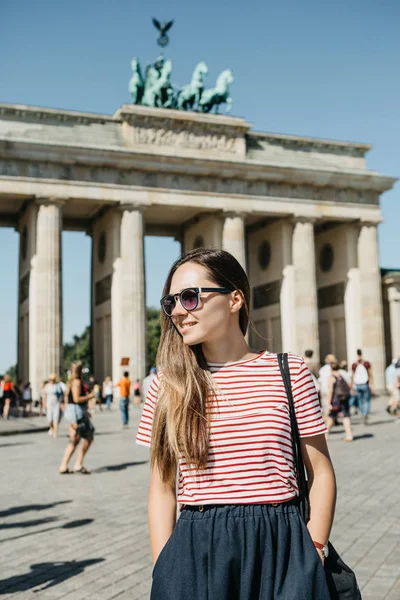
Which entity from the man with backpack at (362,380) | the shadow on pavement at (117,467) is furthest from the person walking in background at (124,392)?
the shadow on pavement at (117,467)

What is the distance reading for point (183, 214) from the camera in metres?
49.2

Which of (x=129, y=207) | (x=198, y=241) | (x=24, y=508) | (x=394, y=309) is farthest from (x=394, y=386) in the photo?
(x=394, y=309)

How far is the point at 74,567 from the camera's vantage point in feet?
21.9

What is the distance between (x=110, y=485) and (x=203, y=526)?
921cm

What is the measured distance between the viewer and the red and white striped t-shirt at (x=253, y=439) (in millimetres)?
2672

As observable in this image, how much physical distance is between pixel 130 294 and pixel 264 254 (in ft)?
39.5

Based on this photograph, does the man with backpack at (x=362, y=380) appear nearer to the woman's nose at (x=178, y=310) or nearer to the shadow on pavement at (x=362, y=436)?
the shadow on pavement at (x=362, y=436)

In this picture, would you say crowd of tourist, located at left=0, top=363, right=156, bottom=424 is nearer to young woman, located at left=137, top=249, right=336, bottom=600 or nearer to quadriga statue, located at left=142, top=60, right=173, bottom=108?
young woman, located at left=137, top=249, right=336, bottom=600

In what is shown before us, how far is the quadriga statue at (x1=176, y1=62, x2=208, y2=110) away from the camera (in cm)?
4788

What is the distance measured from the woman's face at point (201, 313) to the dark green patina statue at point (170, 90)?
45437 mm

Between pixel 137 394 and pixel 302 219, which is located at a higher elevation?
pixel 302 219

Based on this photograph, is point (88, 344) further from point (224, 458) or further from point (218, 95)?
Result: point (224, 458)

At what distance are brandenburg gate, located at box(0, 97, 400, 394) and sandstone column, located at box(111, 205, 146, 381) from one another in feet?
0.22

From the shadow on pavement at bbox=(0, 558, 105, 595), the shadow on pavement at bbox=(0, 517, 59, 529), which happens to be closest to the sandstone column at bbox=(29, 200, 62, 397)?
the shadow on pavement at bbox=(0, 517, 59, 529)
